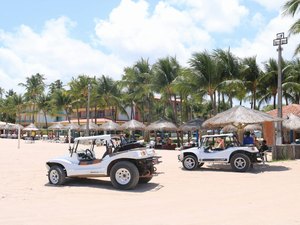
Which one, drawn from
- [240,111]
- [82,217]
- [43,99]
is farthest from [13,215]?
[43,99]

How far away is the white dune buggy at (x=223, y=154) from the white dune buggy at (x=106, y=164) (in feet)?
12.9

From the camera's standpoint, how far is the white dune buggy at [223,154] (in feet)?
44.4

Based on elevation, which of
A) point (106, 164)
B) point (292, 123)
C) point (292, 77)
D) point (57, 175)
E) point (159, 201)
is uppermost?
point (292, 77)

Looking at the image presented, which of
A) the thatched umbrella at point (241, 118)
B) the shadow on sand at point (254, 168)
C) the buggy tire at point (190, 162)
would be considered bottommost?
the shadow on sand at point (254, 168)

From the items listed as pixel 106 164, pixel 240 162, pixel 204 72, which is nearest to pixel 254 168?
pixel 240 162

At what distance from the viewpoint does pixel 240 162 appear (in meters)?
13.6

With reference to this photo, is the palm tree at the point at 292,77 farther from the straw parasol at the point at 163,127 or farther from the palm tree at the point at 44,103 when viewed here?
the palm tree at the point at 44,103

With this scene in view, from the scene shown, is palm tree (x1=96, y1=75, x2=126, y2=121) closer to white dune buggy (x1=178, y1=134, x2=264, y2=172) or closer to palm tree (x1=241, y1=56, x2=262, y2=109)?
palm tree (x1=241, y1=56, x2=262, y2=109)

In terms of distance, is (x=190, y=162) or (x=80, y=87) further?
(x=80, y=87)

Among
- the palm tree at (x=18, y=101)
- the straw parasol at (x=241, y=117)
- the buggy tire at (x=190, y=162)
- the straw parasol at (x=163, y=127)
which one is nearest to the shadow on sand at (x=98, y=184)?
the buggy tire at (x=190, y=162)

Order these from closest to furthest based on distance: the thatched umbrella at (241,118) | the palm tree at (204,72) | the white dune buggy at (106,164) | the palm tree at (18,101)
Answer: the white dune buggy at (106,164), the thatched umbrella at (241,118), the palm tree at (204,72), the palm tree at (18,101)

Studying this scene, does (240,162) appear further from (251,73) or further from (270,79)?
(270,79)

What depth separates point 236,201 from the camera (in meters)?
8.01

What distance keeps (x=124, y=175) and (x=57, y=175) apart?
2.04m
